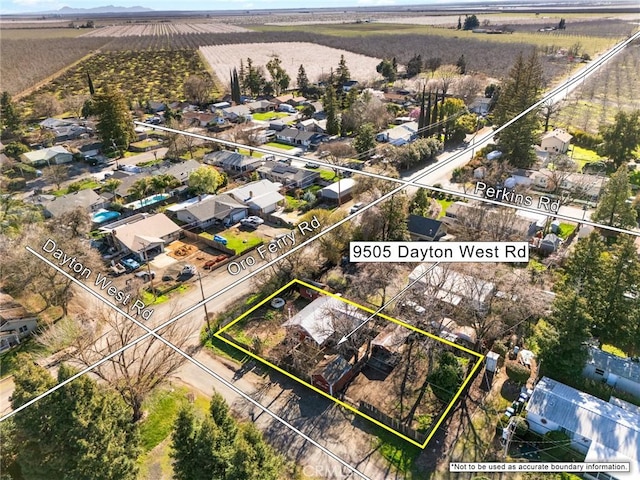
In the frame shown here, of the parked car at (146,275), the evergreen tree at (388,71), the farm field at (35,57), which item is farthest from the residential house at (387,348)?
the farm field at (35,57)

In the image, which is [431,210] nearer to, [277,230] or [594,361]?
[277,230]

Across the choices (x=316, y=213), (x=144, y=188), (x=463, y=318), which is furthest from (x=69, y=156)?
(x=463, y=318)

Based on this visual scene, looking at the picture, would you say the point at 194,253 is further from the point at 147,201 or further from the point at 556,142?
the point at 556,142

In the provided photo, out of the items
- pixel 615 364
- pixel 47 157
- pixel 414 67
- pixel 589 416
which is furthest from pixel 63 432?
pixel 414 67

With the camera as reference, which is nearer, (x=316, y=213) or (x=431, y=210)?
(x=316, y=213)

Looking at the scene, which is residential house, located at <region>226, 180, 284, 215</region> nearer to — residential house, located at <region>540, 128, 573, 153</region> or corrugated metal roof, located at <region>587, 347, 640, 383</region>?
corrugated metal roof, located at <region>587, 347, 640, 383</region>

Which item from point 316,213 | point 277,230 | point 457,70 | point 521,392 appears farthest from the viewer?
point 457,70

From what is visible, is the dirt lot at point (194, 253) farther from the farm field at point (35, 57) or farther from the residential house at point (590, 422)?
the farm field at point (35, 57)
